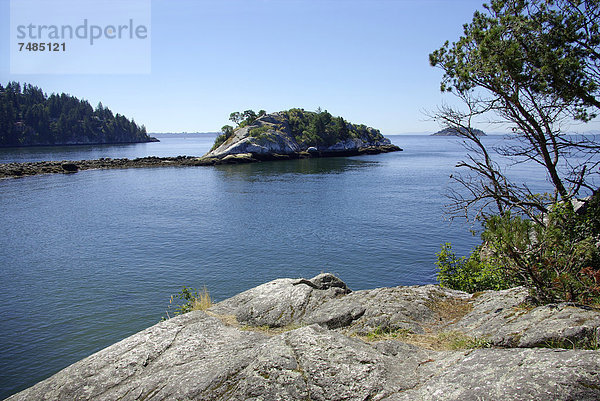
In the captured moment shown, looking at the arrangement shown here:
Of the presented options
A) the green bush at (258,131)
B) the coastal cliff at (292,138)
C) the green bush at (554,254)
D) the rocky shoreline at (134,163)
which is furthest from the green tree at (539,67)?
the green bush at (258,131)

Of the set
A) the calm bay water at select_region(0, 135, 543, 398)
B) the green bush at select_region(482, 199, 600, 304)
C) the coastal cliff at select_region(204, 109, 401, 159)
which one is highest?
the coastal cliff at select_region(204, 109, 401, 159)

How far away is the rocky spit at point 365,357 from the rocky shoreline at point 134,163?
8487 cm

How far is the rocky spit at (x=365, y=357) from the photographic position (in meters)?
4.83

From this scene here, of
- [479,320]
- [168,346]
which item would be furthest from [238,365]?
[479,320]

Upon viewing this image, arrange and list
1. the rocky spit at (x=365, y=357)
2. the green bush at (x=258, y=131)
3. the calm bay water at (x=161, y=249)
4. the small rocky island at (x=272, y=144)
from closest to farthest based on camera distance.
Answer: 1. the rocky spit at (x=365, y=357)
2. the calm bay water at (x=161, y=249)
3. the small rocky island at (x=272, y=144)
4. the green bush at (x=258, y=131)

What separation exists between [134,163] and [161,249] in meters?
81.5

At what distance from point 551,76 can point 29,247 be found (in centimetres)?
3560

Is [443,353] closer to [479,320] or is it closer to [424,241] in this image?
[479,320]

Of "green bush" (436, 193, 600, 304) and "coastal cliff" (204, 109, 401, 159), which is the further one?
"coastal cliff" (204, 109, 401, 159)

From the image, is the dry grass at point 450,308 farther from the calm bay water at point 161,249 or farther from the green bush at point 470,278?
the calm bay water at point 161,249

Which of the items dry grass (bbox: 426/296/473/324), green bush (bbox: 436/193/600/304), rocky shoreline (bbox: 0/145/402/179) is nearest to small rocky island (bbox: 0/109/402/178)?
rocky shoreline (bbox: 0/145/402/179)

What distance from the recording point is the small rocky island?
330 feet

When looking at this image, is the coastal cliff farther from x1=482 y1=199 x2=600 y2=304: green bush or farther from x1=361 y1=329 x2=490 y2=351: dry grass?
x1=482 y1=199 x2=600 y2=304: green bush

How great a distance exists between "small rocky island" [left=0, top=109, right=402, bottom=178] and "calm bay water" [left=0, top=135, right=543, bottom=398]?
143ft
